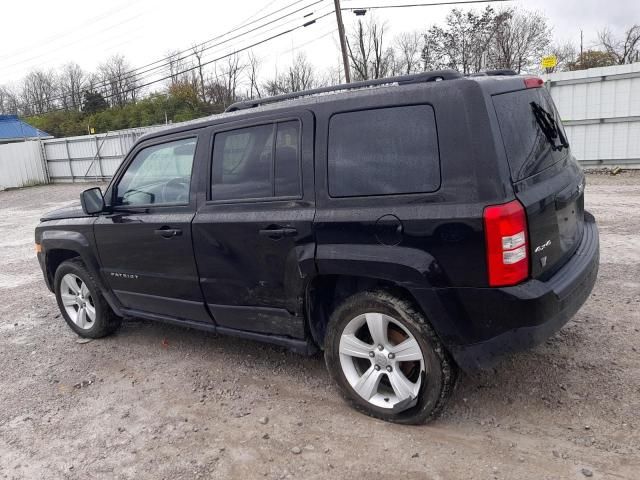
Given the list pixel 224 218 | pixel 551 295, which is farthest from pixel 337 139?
pixel 551 295

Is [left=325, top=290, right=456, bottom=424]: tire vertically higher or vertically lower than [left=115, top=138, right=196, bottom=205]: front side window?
lower

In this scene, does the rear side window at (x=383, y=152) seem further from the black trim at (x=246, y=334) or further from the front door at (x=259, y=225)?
the black trim at (x=246, y=334)

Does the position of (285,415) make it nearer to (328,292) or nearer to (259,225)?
(328,292)

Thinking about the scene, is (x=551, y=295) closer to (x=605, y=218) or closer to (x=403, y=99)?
(x=403, y=99)

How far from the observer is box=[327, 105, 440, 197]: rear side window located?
275cm

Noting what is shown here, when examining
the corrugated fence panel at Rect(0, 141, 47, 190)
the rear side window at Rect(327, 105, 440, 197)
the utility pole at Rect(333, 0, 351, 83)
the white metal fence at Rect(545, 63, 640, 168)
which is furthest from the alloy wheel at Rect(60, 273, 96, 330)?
the corrugated fence panel at Rect(0, 141, 47, 190)

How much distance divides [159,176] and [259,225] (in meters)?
1.25

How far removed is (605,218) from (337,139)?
6.59m

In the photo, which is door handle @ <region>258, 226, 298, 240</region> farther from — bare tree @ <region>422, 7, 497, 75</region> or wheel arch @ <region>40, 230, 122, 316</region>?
bare tree @ <region>422, 7, 497, 75</region>

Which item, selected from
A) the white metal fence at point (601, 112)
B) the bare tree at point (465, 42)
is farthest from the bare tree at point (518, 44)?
the white metal fence at point (601, 112)

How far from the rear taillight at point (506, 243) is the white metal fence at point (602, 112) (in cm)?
1178

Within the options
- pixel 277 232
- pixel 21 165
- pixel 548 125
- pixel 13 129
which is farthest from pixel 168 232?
pixel 13 129

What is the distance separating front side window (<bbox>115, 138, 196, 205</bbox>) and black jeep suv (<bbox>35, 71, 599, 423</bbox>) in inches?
0.7

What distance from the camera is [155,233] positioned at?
3955 millimetres
